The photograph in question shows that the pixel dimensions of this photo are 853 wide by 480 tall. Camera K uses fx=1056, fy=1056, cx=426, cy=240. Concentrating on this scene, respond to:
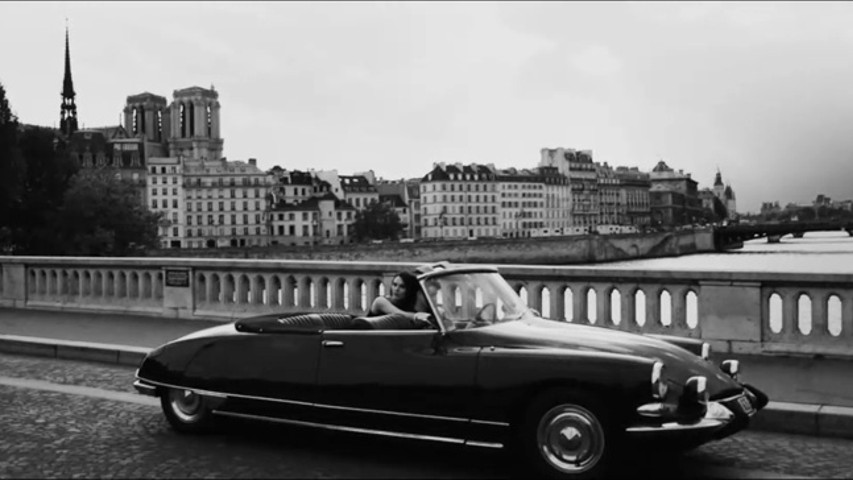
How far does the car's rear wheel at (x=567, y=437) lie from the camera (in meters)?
5.93

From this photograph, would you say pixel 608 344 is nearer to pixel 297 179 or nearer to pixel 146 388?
pixel 146 388

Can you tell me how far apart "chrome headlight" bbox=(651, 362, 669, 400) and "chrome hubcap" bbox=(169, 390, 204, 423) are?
3309 millimetres

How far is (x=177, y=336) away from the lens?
13.1 m

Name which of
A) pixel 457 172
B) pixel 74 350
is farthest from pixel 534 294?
pixel 457 172

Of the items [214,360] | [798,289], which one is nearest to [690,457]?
[214,360]

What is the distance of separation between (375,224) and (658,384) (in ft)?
493

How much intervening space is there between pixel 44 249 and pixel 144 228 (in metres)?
11.3

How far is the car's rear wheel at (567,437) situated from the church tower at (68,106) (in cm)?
14923

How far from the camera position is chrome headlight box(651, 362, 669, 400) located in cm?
593

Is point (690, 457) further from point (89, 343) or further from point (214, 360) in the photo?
point (89, 343)

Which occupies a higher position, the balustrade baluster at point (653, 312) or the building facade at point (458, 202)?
the building facade at point (458, 202)

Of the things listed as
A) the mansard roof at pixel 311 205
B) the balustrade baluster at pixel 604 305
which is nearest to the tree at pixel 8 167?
the balustrade baluster at pixel 604 305

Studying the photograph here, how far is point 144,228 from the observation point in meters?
77.2

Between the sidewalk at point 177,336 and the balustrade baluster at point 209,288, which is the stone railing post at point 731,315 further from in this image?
the balustrade baluster at point 209,288
